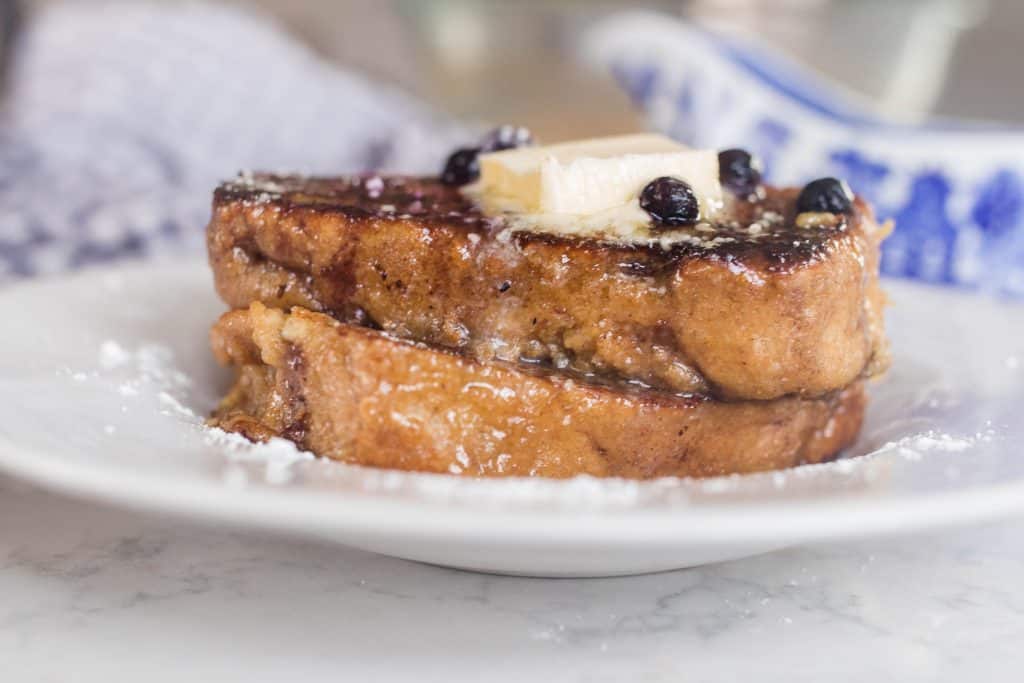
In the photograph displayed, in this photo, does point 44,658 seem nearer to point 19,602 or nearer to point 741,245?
point 19,602

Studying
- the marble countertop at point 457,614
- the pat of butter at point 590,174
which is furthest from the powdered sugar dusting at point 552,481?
the pat of butter at point 590,174

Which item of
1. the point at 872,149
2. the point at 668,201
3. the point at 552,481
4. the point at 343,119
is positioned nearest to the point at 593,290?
the point at 668,201

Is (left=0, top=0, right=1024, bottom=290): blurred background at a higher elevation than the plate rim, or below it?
higher

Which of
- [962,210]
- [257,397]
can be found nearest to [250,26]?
[962,210]

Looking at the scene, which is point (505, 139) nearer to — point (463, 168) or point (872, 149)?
point (463, 168)

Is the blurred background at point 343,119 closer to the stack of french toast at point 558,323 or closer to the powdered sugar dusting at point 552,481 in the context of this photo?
the stack of french toast at point 558,323

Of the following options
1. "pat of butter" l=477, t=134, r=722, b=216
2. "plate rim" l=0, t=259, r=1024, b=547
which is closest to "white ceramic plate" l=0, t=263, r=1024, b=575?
"plate rim" l=0, t=259, r=1024, b=547

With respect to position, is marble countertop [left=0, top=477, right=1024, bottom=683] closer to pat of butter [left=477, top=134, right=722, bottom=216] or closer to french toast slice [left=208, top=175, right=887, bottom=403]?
french toast slice [left=208, top=175, right=887, bottom=403]
